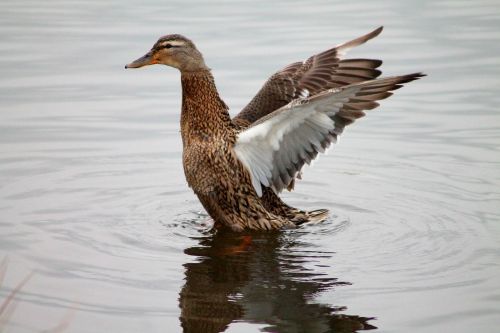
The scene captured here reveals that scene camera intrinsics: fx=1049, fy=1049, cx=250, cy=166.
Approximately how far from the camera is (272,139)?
805 cm

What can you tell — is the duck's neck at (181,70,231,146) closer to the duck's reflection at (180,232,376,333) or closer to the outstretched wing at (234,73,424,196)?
the outstretched wing at (234,73,424,196)

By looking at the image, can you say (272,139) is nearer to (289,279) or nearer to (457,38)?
(289,279)

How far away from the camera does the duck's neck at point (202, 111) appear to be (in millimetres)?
8391

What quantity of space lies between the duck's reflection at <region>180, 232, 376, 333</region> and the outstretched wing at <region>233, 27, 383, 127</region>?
124 cm

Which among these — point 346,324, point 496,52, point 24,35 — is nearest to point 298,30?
point 496,52

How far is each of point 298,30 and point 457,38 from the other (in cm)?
209

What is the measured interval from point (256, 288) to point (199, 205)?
7.52ft

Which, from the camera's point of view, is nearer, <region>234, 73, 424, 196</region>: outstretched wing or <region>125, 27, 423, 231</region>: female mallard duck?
<region>234, 73, 424, 196</region>: outstretched wing

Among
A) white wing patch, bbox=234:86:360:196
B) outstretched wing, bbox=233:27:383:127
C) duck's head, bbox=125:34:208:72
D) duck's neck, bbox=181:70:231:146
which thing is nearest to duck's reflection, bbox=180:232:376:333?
white wing patch, bbox=234:86:360:196

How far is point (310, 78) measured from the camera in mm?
9523

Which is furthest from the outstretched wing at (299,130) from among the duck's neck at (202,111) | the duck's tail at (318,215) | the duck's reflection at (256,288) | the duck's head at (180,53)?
the duck's head at (180,53)

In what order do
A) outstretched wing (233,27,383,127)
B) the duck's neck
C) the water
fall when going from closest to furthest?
the water < the duck's neck < outstretched wing (233,27,383,127)

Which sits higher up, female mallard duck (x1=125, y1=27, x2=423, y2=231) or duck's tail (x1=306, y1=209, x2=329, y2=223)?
female mallard duck (x1=125, y1=27, x2=423, y2=231)

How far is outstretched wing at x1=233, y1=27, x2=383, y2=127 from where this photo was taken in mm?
9109
